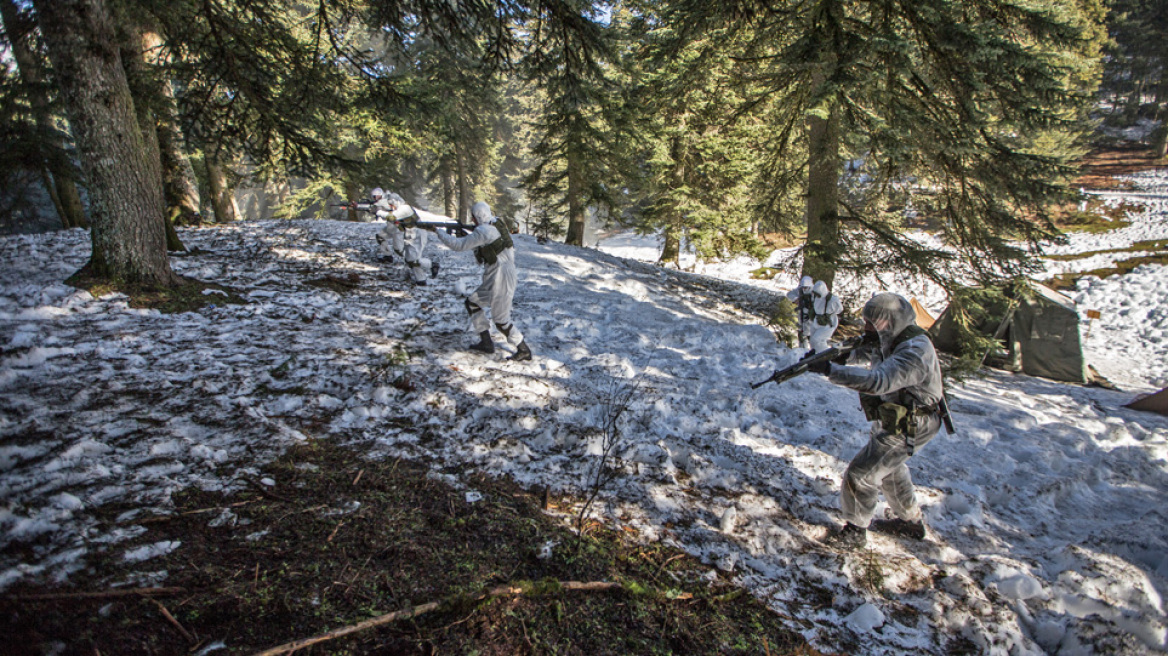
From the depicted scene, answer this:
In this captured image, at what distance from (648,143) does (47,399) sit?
14958mm

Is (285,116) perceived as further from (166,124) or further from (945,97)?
(945,97)

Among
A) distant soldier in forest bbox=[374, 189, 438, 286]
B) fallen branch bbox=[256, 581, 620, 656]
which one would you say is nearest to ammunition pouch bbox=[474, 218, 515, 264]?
distant soldier in forest bbox=[374, 189, 438, 286]

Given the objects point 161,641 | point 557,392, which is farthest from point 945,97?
point 161,641

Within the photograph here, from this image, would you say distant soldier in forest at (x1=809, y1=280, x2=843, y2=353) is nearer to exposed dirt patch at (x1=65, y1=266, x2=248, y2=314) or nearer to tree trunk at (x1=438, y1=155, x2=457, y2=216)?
exposed dirt patch at (x1=65, y1=266, x2=248, y2=314)

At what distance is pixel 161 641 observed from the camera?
1.86m

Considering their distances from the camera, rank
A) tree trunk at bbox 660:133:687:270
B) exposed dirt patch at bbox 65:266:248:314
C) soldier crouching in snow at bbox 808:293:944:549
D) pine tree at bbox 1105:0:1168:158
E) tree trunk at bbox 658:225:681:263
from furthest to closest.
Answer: pine tree at bbox 1105:0:1168:158, tree trunk at bbox 658:225:681:263, tree trunk at bbox 660:133:687:270, exposed dirt patch at bbox 65:266:248:314, soldier crouching in snow at bbox 808:293:944:549

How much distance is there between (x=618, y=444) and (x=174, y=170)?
13152mm

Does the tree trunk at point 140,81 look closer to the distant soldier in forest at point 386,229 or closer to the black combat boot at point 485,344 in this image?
the distant soldier in forest at point 386,229

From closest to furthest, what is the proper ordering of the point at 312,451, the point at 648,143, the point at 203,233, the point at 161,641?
the point at 161,641
the point at 312,451
the point at 203,233
the point at 648,143

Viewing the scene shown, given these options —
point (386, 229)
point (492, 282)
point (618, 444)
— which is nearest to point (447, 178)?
point (386, 229)

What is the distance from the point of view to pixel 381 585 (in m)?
2.36

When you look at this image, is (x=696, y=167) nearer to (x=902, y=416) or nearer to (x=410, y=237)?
(x=410, y=237)

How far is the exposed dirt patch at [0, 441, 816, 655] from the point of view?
195cm

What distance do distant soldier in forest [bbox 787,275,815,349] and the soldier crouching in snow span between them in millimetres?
5667
